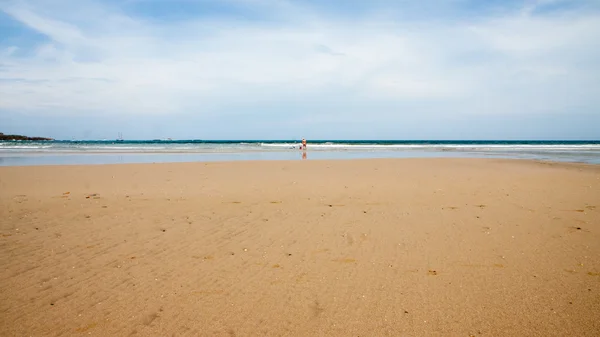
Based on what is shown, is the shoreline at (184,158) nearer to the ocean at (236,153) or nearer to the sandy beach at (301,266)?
the ocean at (236,153)

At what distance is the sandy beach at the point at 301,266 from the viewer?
3.58m

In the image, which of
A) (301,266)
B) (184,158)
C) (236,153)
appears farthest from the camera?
(236,153)

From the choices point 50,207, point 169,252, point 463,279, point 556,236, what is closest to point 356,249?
point 463,279

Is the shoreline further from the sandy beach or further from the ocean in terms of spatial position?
the sandy beach

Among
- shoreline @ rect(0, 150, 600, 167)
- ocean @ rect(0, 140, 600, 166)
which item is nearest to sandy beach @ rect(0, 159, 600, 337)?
shoreline @ rect(0, 150, 600, 167)

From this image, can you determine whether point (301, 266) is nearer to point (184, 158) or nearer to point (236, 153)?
point (184, 158)

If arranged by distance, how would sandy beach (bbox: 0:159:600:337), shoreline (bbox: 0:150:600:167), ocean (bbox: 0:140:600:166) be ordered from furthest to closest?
ocean (bbox: 0:140:600:166)
shoreline (bbox: 0:150:600:167)
sandy beach (bbox: 0:159:600:337)

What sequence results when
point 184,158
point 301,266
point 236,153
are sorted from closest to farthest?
point 301,266, point 184,158, point 236,153

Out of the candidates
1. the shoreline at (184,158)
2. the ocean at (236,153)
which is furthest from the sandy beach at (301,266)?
the ocean at (236,153)

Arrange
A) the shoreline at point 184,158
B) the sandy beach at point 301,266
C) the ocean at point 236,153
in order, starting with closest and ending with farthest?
the sandy beach at point 301,266 < the shoreline at point 184,158 < the ocean at point 236,153

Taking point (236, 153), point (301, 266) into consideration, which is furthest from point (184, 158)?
point (301, 266)

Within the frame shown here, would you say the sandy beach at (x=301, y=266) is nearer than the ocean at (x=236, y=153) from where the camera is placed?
Yes

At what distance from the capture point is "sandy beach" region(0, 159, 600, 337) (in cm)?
358

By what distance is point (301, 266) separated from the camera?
16.0 feet
